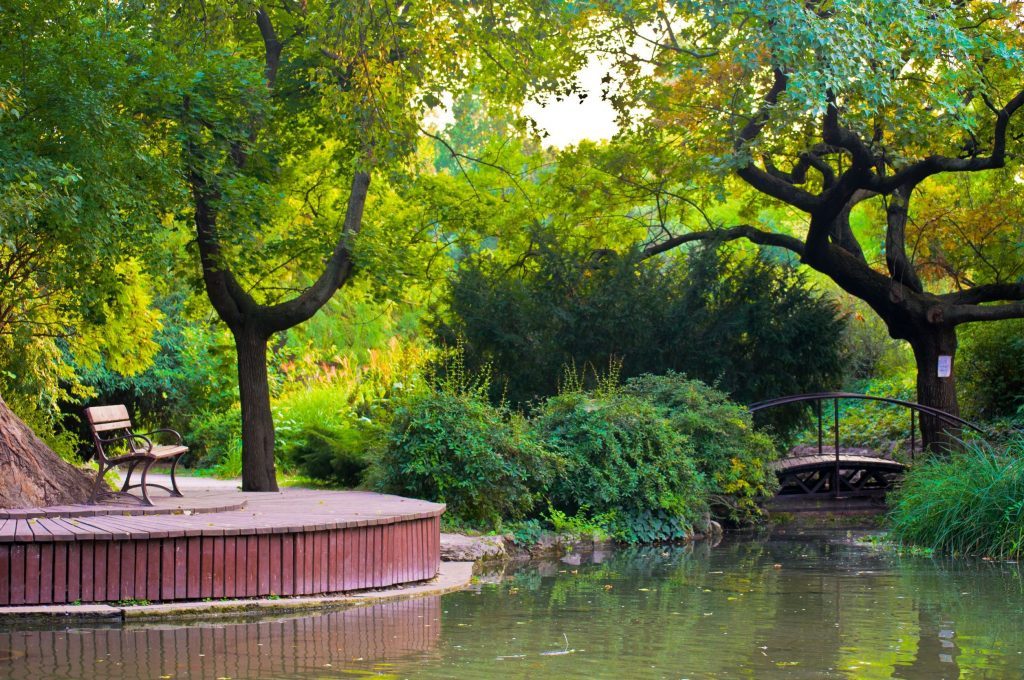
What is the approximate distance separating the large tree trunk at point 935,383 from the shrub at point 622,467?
5.47 meters

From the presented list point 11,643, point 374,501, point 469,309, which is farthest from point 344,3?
point 469,309

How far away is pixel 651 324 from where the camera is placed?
20.6 metres

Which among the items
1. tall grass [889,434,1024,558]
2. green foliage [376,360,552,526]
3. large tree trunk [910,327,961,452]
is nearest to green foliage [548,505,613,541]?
green foliage [376,360,552,526]

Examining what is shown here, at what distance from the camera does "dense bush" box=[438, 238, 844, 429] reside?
20.5m

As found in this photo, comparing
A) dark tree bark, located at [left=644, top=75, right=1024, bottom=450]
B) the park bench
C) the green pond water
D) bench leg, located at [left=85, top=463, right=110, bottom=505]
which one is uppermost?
dark tree bark, located at [left=644, top=75, right=1024, bottom=450]

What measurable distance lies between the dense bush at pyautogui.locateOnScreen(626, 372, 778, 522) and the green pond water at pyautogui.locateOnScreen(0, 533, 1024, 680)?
16.6ft

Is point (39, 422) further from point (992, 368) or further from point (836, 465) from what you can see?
point (992, 368)

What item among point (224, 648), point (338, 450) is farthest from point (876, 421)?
point (224, 648)

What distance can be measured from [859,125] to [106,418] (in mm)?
10216

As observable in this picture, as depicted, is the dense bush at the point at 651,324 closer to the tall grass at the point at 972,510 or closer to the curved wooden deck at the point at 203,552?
the tall grass at the point at 972,510

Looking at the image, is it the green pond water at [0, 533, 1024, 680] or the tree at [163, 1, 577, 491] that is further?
the tree at [163, 1, 577, 491]

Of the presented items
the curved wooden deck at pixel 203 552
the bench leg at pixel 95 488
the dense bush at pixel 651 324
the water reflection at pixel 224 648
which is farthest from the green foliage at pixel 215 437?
the water reflection at pixel 224 648

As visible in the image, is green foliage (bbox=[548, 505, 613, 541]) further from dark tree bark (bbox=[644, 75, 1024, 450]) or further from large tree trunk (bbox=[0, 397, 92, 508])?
dark tree bark (bbox=[644, 75, 1024, 450])

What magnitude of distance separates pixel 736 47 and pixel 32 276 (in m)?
10.7
